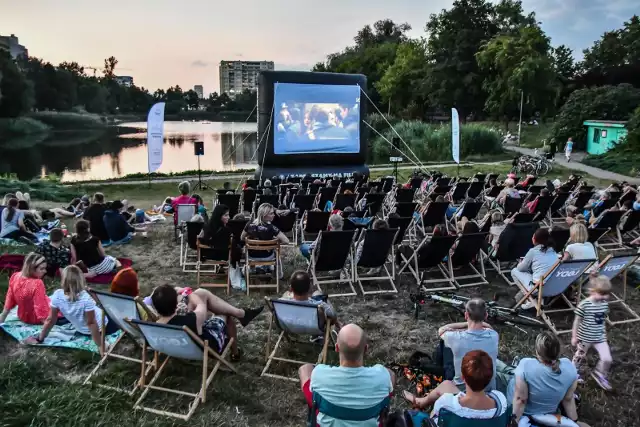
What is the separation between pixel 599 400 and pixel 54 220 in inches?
362

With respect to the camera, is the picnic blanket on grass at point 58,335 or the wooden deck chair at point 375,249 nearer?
the picnic blanket on grass at point 58,335

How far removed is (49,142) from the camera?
4628cm

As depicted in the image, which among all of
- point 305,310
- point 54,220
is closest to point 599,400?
point 305,310

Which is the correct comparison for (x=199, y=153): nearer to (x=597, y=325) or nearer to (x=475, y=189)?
(x=475, y=189)

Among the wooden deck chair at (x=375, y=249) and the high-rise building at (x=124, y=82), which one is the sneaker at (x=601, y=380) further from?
the high-rise building at (x=124, y=82)

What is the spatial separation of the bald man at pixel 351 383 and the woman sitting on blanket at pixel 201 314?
54.0 inches

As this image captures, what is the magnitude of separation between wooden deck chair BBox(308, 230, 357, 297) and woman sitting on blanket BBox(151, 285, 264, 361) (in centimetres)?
158

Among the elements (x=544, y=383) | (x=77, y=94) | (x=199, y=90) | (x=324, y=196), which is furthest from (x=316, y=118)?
(x=199, y=90)

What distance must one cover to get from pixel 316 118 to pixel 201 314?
12.0 meters

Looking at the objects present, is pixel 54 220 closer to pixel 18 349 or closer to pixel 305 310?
pixel 18 349

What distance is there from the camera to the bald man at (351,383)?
2.26m

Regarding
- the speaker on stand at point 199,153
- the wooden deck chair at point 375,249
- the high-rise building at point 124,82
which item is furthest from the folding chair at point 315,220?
the high-rise building at point 124,82

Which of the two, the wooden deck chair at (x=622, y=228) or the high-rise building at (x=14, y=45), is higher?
the high-rise building at (x=14, y=45)

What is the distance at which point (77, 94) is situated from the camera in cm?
7588
